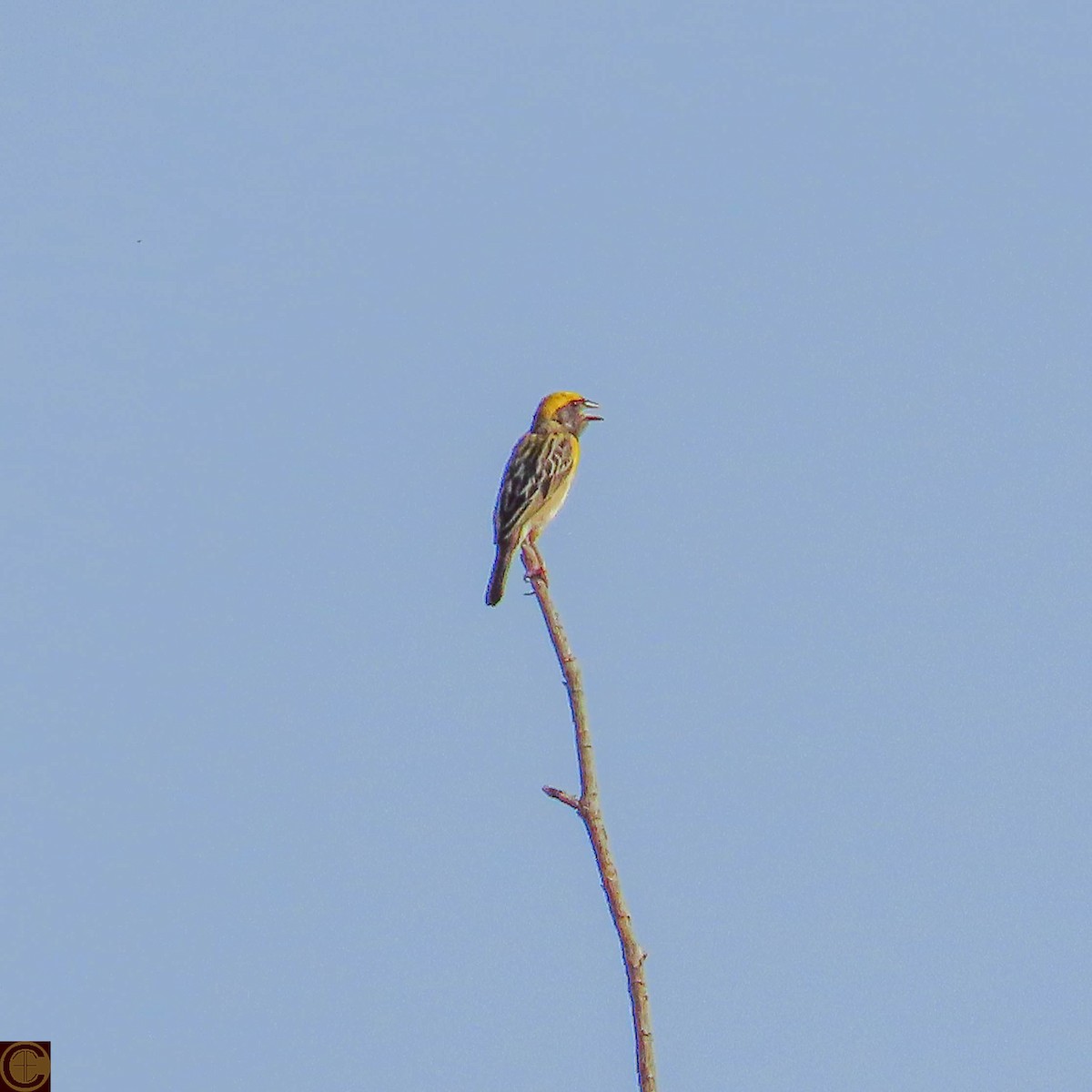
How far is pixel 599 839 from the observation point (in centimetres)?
841

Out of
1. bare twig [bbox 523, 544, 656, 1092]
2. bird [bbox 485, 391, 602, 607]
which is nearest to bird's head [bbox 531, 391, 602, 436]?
bird [bbox 485, 391, 602, 607]

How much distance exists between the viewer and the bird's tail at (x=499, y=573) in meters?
14.0

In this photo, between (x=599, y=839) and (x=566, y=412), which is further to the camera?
(x=566, y=412)

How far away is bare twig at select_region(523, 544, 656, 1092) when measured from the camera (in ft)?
24.9

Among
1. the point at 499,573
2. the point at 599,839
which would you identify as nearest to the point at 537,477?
the point at 499,573

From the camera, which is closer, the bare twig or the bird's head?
the bare twig

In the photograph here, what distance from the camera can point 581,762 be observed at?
8648mm

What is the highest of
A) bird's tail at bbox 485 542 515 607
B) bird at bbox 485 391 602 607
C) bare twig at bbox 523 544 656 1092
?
bird at bbox 485 391 602 607

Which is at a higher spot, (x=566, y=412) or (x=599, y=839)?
(x=566, y=412)

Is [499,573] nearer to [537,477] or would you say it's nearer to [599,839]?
[537,477]

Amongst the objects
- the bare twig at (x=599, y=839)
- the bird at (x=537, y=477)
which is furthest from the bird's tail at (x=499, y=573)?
the bare twig at (x=599, y=839)

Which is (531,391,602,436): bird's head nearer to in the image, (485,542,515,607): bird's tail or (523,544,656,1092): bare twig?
(485,542,515,607): bird's tail

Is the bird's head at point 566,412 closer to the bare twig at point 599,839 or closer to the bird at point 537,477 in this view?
the bird at point 537,477

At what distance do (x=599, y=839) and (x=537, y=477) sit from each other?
676 centimetres
